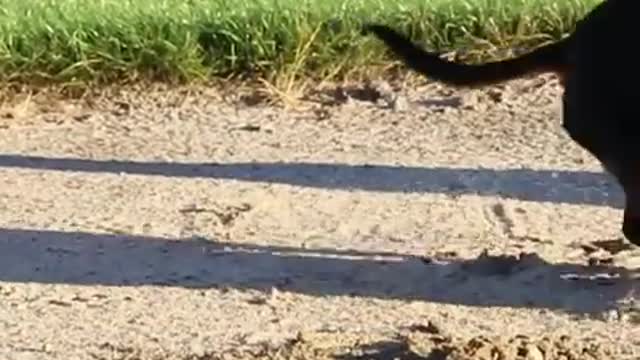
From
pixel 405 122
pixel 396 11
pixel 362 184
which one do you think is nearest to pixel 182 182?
pixel 362 184

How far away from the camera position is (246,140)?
26.0ft

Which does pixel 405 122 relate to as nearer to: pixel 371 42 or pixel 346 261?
pixel 371 42

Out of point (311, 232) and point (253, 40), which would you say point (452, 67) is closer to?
point (311, 232)

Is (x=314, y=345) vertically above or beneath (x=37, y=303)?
above

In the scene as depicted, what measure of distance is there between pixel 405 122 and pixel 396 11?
2.79 feet

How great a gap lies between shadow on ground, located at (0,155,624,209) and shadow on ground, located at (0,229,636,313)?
857mm

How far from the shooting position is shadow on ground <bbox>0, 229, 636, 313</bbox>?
5738 millimetres

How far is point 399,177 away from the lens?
23.8 feet

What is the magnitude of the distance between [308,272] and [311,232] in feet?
1.70

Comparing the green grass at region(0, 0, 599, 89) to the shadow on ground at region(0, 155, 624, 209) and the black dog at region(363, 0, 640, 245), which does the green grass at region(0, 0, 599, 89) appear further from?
the black dog at region(363, 0, 640, 245)

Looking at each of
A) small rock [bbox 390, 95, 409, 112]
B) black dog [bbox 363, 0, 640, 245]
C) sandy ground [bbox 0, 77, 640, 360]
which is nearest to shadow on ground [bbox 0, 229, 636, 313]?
sandy ground [bbox 0, 77, 640, 360]

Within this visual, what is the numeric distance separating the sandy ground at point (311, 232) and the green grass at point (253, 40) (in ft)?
0.54

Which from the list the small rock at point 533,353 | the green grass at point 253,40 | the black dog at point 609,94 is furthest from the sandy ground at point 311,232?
the black dog at point 609,94

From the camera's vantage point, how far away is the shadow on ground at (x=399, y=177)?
693 centimetres
